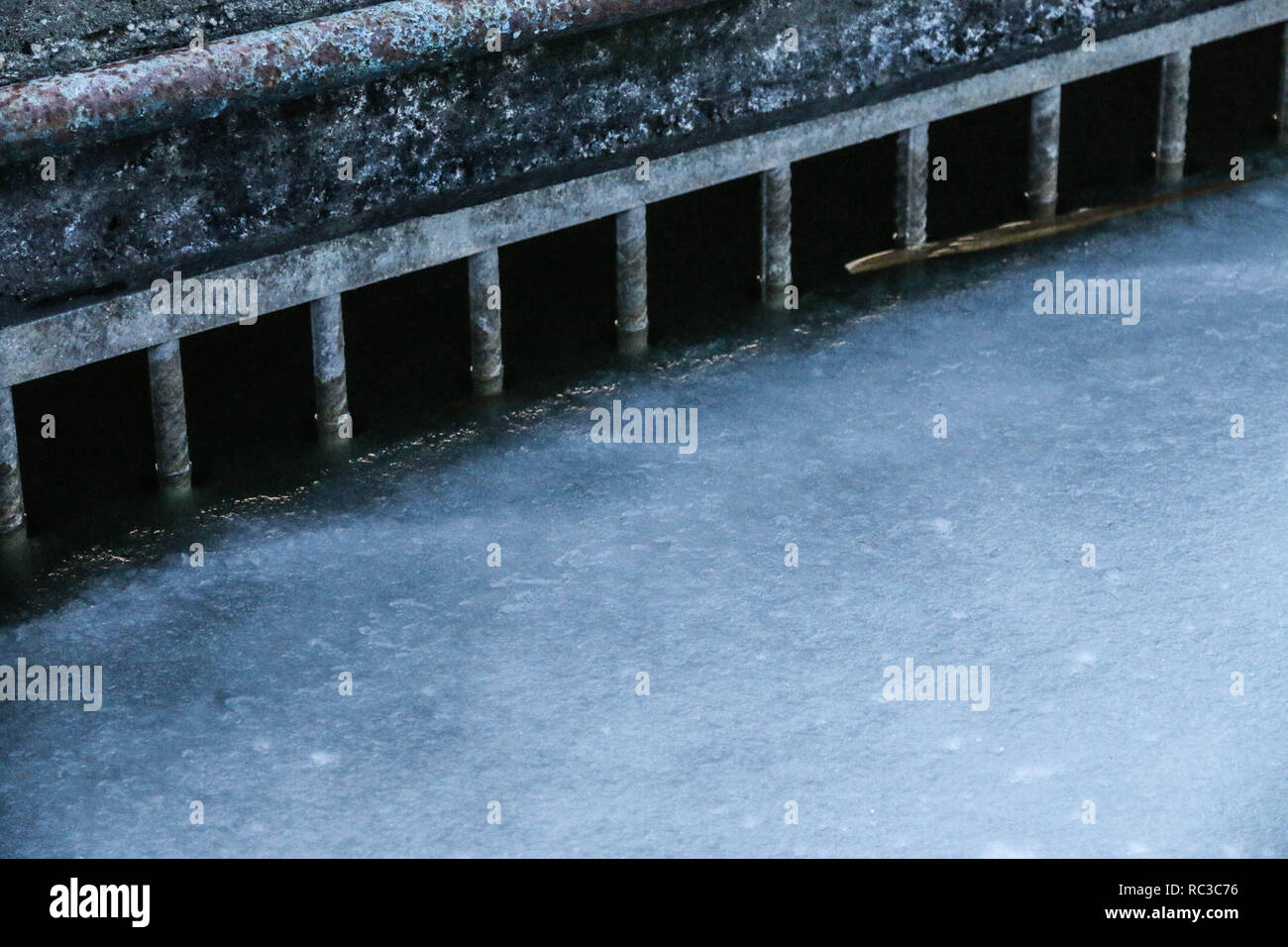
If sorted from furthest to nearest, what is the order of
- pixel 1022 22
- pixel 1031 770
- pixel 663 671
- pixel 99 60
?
1. pixel 1022 22
2. pixel 99 60
3. pixel 663 671
4. pixel 1031 770

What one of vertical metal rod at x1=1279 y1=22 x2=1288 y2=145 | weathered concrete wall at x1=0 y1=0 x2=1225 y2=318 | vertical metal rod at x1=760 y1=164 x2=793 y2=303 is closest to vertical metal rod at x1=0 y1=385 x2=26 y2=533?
weathered concrete wall at x1=0 y1=0 x2=1225 y2=318

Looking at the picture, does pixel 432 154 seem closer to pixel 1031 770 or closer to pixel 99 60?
pixel 99 60

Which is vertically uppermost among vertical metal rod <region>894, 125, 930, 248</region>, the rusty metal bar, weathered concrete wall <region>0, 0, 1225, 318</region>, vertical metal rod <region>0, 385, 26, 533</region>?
the rusty metal bar

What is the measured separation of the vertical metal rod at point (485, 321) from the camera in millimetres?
10883

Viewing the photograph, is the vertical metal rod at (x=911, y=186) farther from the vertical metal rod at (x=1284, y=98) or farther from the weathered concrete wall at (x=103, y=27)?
the weathered concrete wall at (x=103, y=27)

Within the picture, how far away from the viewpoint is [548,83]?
35.3 ft

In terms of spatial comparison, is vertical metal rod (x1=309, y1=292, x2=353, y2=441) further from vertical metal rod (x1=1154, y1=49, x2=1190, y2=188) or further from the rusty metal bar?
vertical metal rod (x1=1154, y1=49, x2=1190, y2=188)

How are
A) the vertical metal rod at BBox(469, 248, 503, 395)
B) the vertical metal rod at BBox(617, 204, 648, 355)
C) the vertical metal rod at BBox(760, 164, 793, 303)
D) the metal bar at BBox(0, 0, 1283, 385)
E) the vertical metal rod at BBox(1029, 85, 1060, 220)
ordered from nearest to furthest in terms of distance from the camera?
the metal bar at BBox(0, 0, 1283, 385) < the vertical metal rod at BBox(469, 248, 503, 395) < the vertical metal rod at BBox(617, 204, 648, 355) < the vertical metal rod at BBox(760, 164, 793, 303) < the vertical metal rod at BBox(1029, 85, 1060, 220)

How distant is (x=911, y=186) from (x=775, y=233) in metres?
1.02

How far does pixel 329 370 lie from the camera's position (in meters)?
10.5

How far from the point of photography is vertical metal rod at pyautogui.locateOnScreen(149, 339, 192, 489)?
999 cm

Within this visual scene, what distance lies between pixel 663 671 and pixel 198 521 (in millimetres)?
2561

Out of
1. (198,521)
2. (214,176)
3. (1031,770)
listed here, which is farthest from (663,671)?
(214,176)

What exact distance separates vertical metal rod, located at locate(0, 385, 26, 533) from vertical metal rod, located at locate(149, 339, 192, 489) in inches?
26.5
